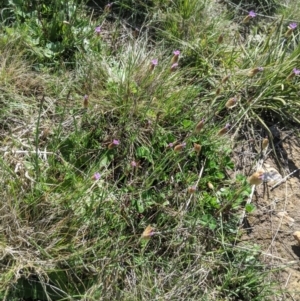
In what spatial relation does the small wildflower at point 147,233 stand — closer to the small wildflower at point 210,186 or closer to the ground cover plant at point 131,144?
the ground cover plant at point 131,144

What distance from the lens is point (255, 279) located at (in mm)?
1960

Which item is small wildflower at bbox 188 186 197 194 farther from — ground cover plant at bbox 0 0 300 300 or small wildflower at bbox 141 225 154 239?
small wildflower at bbox 141 225 154 239

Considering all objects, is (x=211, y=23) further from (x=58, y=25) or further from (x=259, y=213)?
(x=259, y=213)

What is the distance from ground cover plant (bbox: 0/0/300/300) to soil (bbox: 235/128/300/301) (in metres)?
0.05

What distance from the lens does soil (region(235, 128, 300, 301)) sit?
2.07 metres

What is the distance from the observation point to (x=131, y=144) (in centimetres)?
214

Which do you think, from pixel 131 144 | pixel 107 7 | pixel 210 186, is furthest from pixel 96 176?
pixel 107 7

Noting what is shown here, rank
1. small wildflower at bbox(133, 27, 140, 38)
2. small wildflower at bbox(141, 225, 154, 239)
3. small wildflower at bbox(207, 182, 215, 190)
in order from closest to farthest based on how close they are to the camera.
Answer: small wildflower at bbox(141, 225, 154, 239) → small wildflower at bbox(207, 182, 215, 190) → small wildflower at bbox(133, 27, 140, 38)

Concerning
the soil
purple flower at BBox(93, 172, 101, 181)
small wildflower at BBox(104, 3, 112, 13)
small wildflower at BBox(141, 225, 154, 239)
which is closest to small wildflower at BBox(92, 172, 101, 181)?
purple flower at BBox(93, 172, 101, 181)

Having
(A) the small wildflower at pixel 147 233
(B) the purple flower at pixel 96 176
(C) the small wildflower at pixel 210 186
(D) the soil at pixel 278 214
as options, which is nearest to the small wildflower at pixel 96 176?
(B) the purple flower at pixel 96 176

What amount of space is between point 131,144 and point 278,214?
695mm

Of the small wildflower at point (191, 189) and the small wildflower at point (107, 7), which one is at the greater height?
the small wildflower at point (107, 7)

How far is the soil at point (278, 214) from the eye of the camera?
81.4 inches

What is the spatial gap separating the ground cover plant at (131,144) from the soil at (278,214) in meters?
0.05
